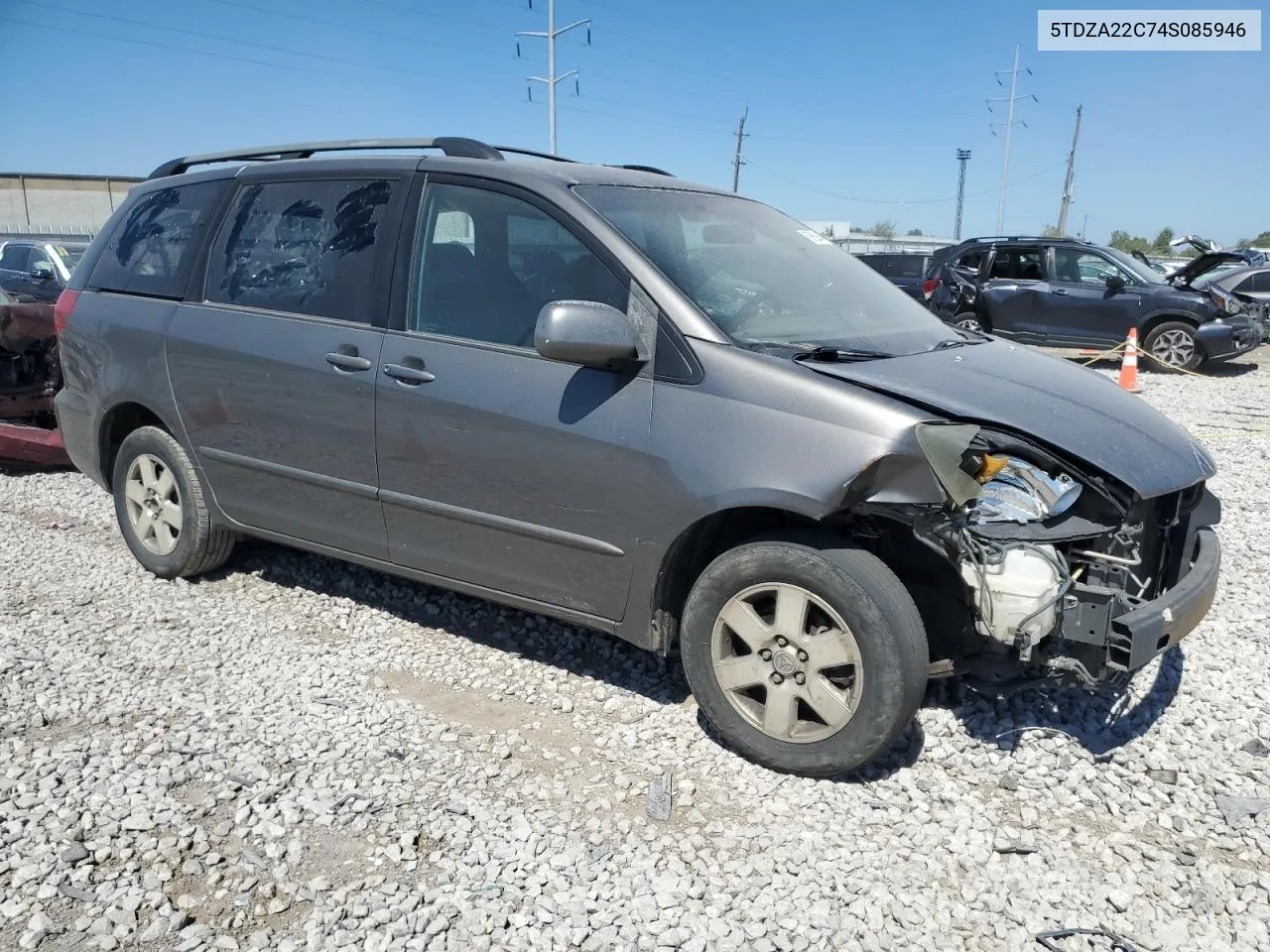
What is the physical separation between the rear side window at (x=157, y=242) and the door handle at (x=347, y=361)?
1.17m

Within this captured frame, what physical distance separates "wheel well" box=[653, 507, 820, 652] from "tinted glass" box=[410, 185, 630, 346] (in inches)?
33.5

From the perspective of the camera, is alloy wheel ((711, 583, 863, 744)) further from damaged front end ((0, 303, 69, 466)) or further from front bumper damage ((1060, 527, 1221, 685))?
damaged front end ((0, 303, 69, 466))

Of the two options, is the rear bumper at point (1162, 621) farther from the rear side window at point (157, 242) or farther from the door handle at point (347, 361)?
the rear side window at point (157, 242)

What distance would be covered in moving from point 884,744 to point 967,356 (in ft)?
5.04

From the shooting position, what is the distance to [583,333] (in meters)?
3.16

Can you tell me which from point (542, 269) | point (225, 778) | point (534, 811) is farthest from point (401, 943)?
point (542, 269)

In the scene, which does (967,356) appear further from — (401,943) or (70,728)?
(70,728)

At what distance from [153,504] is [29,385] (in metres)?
3.14

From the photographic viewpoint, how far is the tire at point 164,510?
15.2 ft

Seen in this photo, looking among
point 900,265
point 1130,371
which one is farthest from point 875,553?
point 900,265

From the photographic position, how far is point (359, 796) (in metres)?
3.06

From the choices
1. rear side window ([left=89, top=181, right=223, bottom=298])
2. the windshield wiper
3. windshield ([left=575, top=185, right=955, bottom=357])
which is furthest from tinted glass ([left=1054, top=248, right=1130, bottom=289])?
rear side window ([left=89, top=181, right=223, bottom=298])

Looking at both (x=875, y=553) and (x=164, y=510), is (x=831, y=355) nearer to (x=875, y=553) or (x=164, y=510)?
(x=875, y=553)

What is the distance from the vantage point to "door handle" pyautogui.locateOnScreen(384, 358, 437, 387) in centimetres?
366
